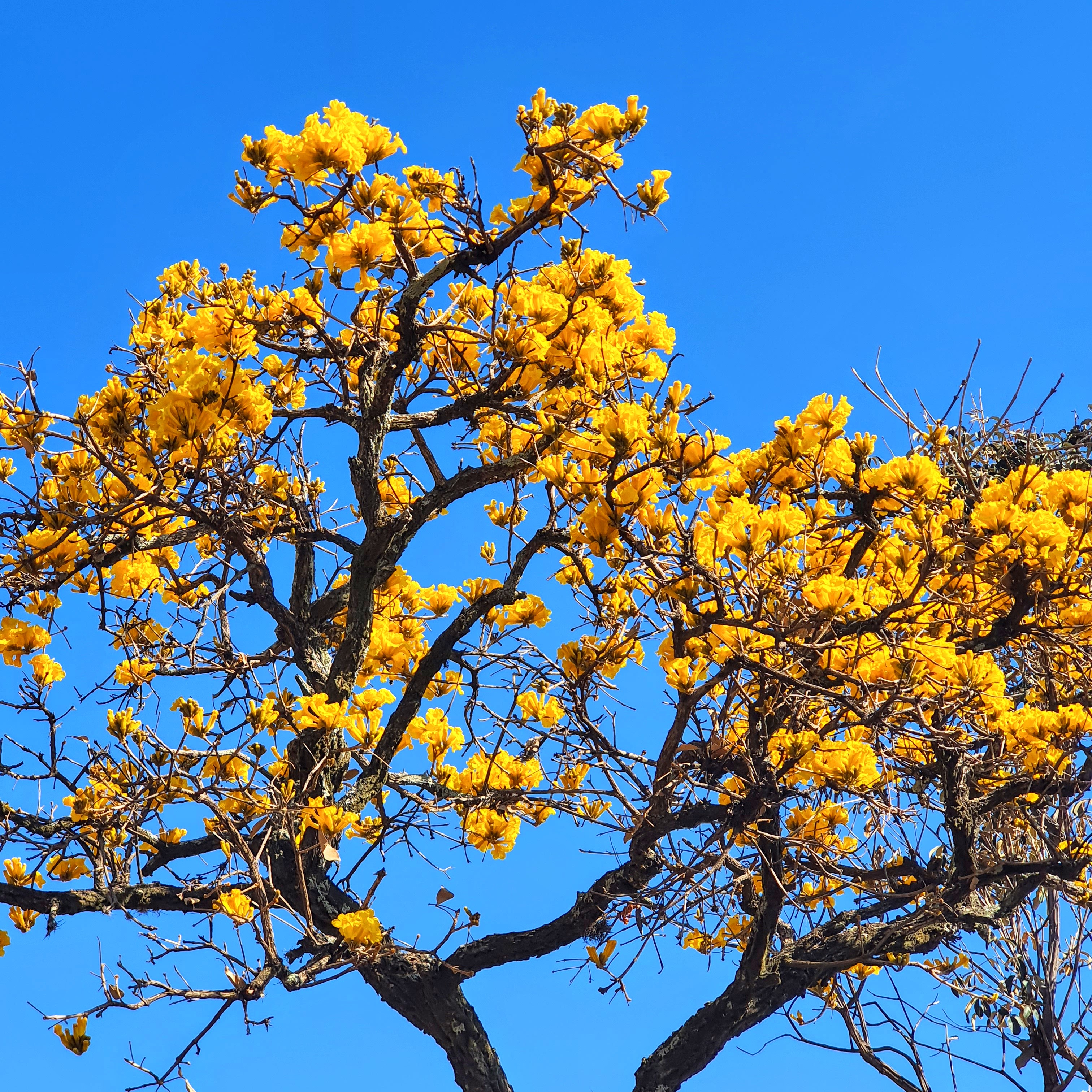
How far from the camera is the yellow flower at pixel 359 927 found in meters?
3.13

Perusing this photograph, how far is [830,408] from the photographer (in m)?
3.03

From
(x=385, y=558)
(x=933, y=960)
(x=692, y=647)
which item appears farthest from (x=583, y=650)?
(x=933, y=960)

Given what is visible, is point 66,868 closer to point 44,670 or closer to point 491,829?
point 44,670

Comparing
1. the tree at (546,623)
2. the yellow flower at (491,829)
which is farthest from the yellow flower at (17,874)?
the yellow flower at (491,829)

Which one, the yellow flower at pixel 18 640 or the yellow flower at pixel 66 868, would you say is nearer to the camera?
the yellow flower at pixel 18 640

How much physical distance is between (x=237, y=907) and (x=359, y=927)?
371mm

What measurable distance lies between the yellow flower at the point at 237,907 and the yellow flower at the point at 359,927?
0.86ft

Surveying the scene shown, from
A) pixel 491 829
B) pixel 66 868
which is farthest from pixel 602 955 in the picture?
pixel 66 868

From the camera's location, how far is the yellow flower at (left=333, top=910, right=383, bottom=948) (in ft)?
10.3

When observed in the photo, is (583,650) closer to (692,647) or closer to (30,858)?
(692,647)

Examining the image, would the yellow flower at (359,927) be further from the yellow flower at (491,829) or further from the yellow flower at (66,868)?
the yellow flower at (66,868)

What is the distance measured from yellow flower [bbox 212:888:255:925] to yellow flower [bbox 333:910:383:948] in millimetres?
261

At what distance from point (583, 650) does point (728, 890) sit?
882mm

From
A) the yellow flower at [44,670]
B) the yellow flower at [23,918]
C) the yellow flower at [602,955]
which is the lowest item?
the yellow flower at [602,955]
